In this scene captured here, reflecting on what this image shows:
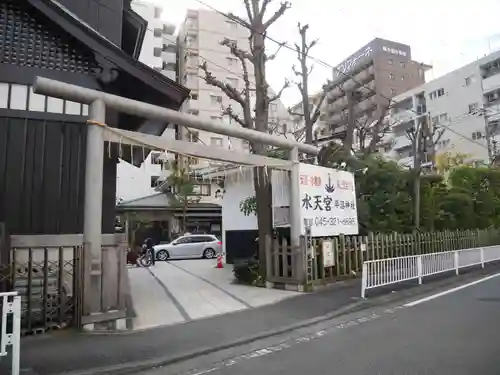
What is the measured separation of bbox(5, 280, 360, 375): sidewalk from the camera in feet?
17.0

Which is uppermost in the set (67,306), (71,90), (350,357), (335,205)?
(71,90)

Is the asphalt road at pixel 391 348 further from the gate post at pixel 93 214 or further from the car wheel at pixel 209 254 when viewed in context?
the car wheel at pixel 209 254

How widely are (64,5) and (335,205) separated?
8736 millimetres

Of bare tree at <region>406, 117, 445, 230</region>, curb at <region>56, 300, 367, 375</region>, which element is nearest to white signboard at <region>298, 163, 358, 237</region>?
curb at <region>56, 300, 367, 375</region>

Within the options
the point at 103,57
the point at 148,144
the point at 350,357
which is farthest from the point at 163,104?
the point at 350,357

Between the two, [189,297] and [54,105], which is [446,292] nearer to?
[189,297]

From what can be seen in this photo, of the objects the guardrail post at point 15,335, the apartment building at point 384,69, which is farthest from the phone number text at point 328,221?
the apartment building at point 384,69

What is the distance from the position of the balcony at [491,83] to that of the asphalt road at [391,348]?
40.3 metres

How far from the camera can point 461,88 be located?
4472cm

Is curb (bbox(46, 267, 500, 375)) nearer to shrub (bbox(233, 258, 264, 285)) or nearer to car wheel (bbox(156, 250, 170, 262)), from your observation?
shrub (bbox(233, 258, 264, 285))

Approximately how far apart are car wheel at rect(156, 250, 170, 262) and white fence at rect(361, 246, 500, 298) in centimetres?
1545

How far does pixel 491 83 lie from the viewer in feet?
136

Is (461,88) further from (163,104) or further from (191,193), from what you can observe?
(163,104)

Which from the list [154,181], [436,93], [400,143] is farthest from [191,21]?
[436,93]
